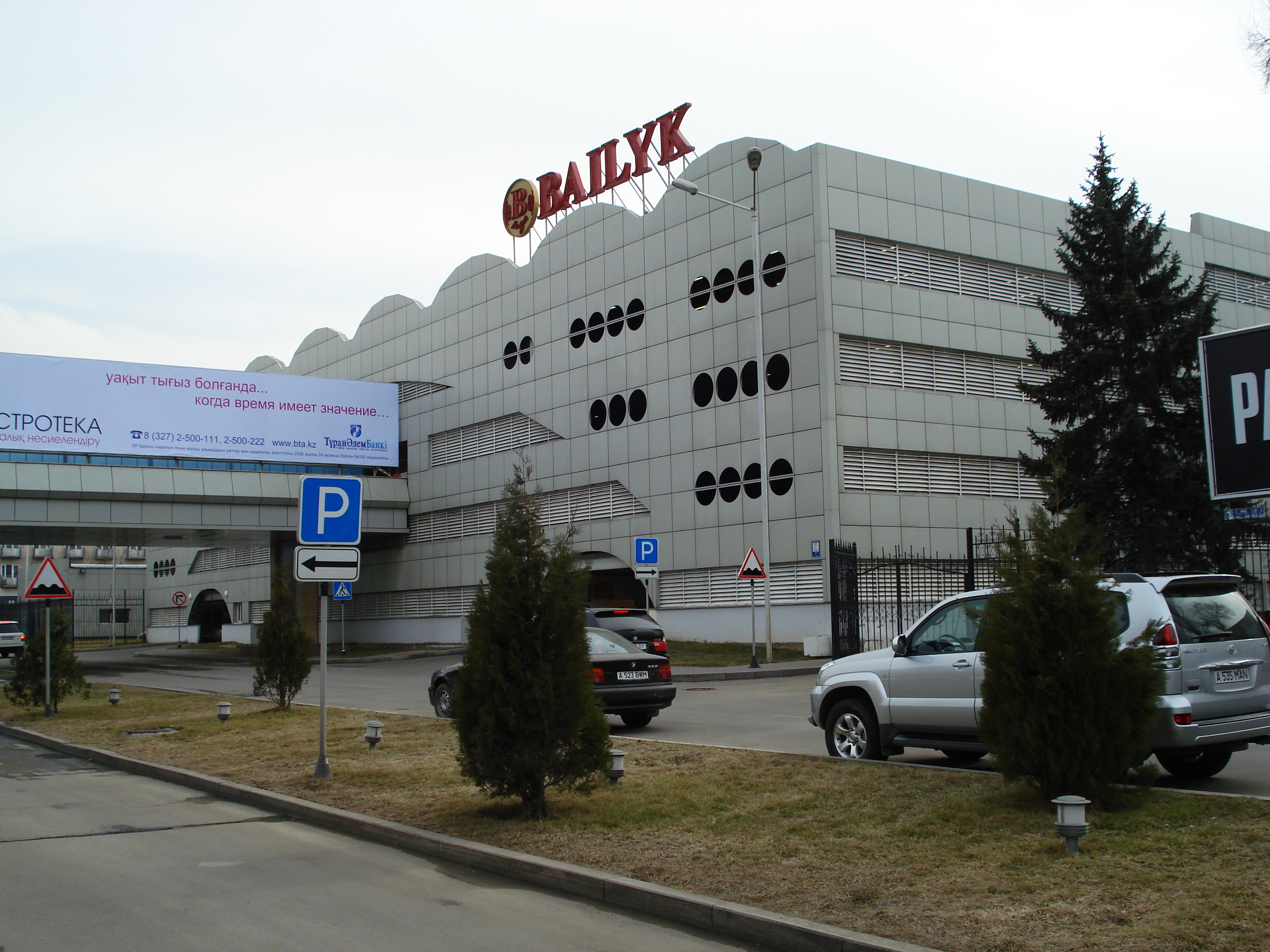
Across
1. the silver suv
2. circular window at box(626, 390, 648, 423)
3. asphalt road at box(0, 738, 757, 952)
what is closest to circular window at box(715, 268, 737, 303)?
circular window at box(626, 390, 648, 423)

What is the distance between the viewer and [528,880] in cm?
730

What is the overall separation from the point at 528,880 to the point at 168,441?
41720 mm

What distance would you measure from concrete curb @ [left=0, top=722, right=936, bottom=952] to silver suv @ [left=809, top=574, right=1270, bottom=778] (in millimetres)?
3508

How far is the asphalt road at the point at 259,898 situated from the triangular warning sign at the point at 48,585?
9.40 metres

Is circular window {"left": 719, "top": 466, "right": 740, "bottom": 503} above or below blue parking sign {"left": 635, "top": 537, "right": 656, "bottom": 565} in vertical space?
above

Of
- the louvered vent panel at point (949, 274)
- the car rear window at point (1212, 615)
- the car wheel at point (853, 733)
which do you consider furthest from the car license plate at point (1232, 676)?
the louvered vent panel at point (949, 274)

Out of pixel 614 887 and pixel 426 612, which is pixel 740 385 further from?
pixel 614 887

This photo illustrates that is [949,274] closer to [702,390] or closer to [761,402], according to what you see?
[702,390]

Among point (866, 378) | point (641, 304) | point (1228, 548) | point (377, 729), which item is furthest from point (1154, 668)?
point (641, 304)

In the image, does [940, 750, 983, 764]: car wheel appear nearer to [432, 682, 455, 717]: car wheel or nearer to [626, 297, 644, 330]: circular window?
[432, 682, 455, 717]: car wheel

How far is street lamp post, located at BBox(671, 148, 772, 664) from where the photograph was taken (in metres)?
30.0

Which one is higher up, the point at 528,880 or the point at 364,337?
A: the point at 364,337

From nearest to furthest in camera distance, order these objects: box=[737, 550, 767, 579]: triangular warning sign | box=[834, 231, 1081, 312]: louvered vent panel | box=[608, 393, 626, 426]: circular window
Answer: box=[737, 550, 767, 579]: triangular warning sign
box=[834, 231, 1081, 312]: louvered vent panel
box=[608, 393, 626, 426]: circular window

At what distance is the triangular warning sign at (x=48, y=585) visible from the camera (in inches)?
722
